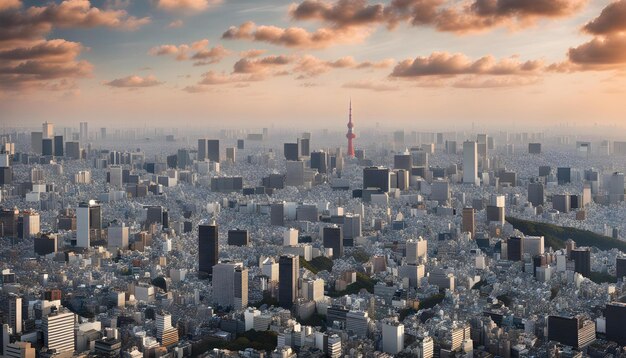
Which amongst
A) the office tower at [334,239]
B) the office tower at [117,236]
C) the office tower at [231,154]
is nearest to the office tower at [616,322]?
the office tower at [334,239]

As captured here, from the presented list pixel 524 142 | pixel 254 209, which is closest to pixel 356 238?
pixel 254 209

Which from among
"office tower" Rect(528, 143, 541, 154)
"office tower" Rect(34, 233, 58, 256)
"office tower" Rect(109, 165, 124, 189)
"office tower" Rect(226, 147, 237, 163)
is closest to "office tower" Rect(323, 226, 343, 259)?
"office tower" Rect(34, 233, 58, 256)

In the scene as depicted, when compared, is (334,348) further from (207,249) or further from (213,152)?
(213,152)

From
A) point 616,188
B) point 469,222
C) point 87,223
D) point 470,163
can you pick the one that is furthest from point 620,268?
point 470,163

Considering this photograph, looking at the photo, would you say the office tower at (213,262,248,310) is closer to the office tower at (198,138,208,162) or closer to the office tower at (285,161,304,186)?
the office tower at (285,161,304,186)

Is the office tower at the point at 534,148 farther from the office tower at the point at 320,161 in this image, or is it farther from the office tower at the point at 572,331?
the office tower at the point at 572,331

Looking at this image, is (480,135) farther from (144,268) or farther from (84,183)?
(144,268)
